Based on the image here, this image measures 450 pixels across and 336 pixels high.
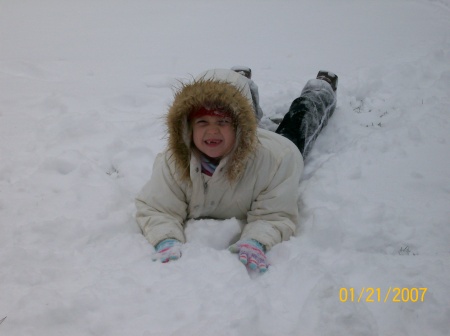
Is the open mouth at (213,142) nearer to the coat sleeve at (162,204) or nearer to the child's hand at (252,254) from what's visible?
the coat sleeve at (162,204)

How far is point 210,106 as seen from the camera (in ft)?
7.85

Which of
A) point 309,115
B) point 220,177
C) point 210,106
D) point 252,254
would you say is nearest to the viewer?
point 252,254

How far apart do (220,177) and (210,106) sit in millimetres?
446

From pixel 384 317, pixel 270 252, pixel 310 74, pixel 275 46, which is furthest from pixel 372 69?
pixel 384 317

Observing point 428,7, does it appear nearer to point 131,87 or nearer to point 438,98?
point 438,98

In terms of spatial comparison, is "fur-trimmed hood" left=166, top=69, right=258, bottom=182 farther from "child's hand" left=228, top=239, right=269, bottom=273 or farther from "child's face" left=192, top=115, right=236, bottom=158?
"child's hand" left=228, top=239, right=269, bottom=273

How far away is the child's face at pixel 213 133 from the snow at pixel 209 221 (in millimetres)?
493

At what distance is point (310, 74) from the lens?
5484 mm

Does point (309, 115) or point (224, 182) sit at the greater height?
point (309, 115)

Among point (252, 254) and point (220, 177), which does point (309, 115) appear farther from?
point (252, 254)

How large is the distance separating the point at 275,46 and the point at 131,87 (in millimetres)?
2791

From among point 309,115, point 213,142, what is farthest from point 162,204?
point 309,115
